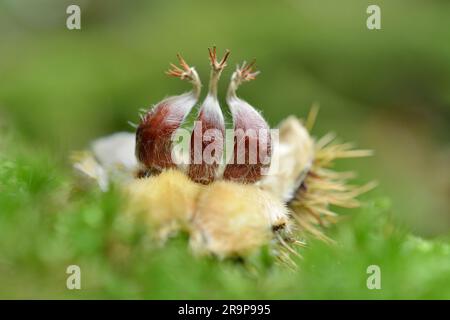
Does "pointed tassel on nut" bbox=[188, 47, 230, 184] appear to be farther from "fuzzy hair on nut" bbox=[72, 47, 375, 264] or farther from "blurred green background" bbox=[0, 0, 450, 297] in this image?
"blurred green background" bbox=[0, 0, 450, 297]

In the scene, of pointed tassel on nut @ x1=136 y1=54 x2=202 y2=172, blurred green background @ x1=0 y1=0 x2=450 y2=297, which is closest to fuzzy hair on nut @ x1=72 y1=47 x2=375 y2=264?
pointed tassel on nut @ x1=136 y1=54 x2=202 y2=172

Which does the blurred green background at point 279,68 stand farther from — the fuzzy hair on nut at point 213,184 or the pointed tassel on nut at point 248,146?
the pointed tassel on nut at point 248,146

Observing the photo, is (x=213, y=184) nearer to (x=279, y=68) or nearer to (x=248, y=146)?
(x=248, y=146)

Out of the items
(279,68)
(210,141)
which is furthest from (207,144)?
(279,68)

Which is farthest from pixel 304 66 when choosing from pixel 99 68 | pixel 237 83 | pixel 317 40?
pixel 237 83

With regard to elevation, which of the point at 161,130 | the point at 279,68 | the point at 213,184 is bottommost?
the point at 213,184

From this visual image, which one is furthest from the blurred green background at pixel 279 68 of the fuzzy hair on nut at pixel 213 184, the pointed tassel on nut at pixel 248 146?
the pointed tassel on nut at pixel 248 146

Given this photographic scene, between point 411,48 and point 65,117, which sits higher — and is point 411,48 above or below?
above
